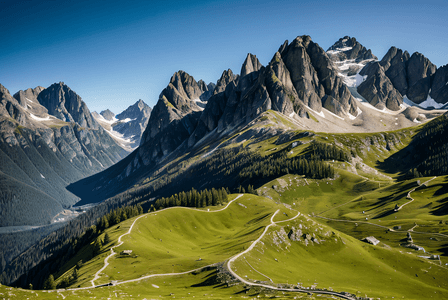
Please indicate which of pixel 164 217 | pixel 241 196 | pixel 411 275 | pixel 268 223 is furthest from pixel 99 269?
pixel 241 196

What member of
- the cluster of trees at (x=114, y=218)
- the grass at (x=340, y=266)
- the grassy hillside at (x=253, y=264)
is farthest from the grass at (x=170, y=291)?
the cluster of trees at (x=114, y=218)

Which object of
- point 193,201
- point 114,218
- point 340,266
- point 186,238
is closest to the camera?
point 340,266

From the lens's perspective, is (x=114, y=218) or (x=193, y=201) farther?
(x=193, y=201)

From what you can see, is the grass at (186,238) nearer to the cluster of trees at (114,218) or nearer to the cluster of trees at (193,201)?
the cluster of trees at (193,201)

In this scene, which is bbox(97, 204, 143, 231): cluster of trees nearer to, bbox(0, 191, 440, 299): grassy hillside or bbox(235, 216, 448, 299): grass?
bbox(0, 191, 440, 299): grassy hillside

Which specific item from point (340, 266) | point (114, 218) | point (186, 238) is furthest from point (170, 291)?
point (114, 218)

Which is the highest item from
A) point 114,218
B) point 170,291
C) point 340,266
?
point 114,218

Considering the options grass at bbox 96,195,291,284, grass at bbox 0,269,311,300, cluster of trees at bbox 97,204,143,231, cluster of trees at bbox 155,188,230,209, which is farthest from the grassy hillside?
cluster of trees at bbox 97,204,143,231

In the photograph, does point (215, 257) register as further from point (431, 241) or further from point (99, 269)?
point (431, 241)

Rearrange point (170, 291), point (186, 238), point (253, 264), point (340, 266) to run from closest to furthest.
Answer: point (170, 291), point (253, 264), point (340, 266), point (186, 238)

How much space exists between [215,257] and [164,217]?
4973cm

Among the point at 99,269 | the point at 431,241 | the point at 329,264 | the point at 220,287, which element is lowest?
the point at 431,241

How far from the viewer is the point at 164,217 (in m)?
126

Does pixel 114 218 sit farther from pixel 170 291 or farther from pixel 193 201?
pixel 170 291
